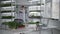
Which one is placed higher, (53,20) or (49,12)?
(49,12)

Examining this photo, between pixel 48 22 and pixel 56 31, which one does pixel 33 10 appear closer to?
pixel 48 22

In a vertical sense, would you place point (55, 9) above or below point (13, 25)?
above

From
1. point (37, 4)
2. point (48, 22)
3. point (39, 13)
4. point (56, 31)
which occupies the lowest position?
point (56, 31)

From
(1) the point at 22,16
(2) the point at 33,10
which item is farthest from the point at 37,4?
(1) the point at 22,16

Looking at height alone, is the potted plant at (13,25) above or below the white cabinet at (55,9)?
below

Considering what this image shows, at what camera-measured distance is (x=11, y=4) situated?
193 centimetres

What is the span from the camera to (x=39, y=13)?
196cm

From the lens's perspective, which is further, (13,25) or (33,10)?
(33,10)

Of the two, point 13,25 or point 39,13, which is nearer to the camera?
point 13,25

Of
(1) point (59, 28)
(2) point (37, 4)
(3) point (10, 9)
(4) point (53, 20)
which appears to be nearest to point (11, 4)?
(3) point (10, 9)

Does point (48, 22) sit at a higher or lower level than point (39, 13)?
lower

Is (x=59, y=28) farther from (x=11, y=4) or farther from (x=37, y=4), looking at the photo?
(x=11, y=4)

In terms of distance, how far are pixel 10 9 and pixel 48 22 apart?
0.60 m

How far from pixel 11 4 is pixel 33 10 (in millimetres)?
342
